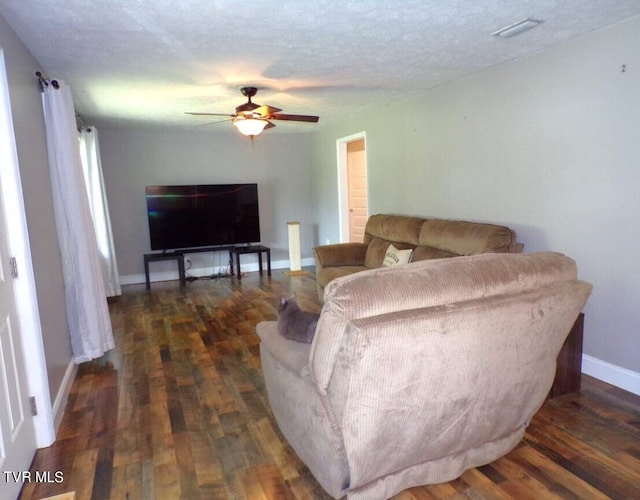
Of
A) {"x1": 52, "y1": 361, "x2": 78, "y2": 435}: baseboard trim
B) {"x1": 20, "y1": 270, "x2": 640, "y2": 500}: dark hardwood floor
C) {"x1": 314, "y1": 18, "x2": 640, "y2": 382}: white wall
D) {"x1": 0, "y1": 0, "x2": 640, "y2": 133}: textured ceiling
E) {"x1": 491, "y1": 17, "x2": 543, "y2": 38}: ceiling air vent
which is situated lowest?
{"x1": 20, "y1": 270, "x2": 640, "y2": 500}: dark hardwood floor

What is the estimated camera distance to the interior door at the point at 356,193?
662 centimetres

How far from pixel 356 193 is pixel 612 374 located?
4368 millimetres

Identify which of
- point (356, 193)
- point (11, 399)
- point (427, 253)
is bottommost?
point (11, 399)

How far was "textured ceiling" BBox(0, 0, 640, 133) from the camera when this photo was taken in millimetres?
2273

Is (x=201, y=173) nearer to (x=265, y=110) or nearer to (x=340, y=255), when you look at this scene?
(x=340, y=255)

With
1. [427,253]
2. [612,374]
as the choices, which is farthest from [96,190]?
Answer: [612,374]

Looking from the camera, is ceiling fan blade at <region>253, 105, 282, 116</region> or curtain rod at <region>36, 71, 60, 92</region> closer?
curtain rod at <region>36, 71, 60, 92</region>

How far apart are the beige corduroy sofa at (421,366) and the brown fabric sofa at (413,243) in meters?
1.46

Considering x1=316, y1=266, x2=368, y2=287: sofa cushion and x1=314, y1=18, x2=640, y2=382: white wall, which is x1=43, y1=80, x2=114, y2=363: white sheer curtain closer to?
x1=316, y1=266, x2=368, y2=287: sofa cushion

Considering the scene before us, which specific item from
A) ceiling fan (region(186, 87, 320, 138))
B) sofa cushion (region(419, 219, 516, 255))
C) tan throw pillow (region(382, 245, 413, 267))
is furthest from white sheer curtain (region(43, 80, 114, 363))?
sofa cushion (region(419, 219, 516, 255))

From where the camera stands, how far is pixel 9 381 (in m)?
1.98

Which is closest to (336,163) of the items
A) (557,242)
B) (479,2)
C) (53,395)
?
(557,242)

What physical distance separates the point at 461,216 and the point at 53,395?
3.48 meters

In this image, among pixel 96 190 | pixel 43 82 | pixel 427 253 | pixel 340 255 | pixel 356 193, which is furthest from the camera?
pixel 356 193
